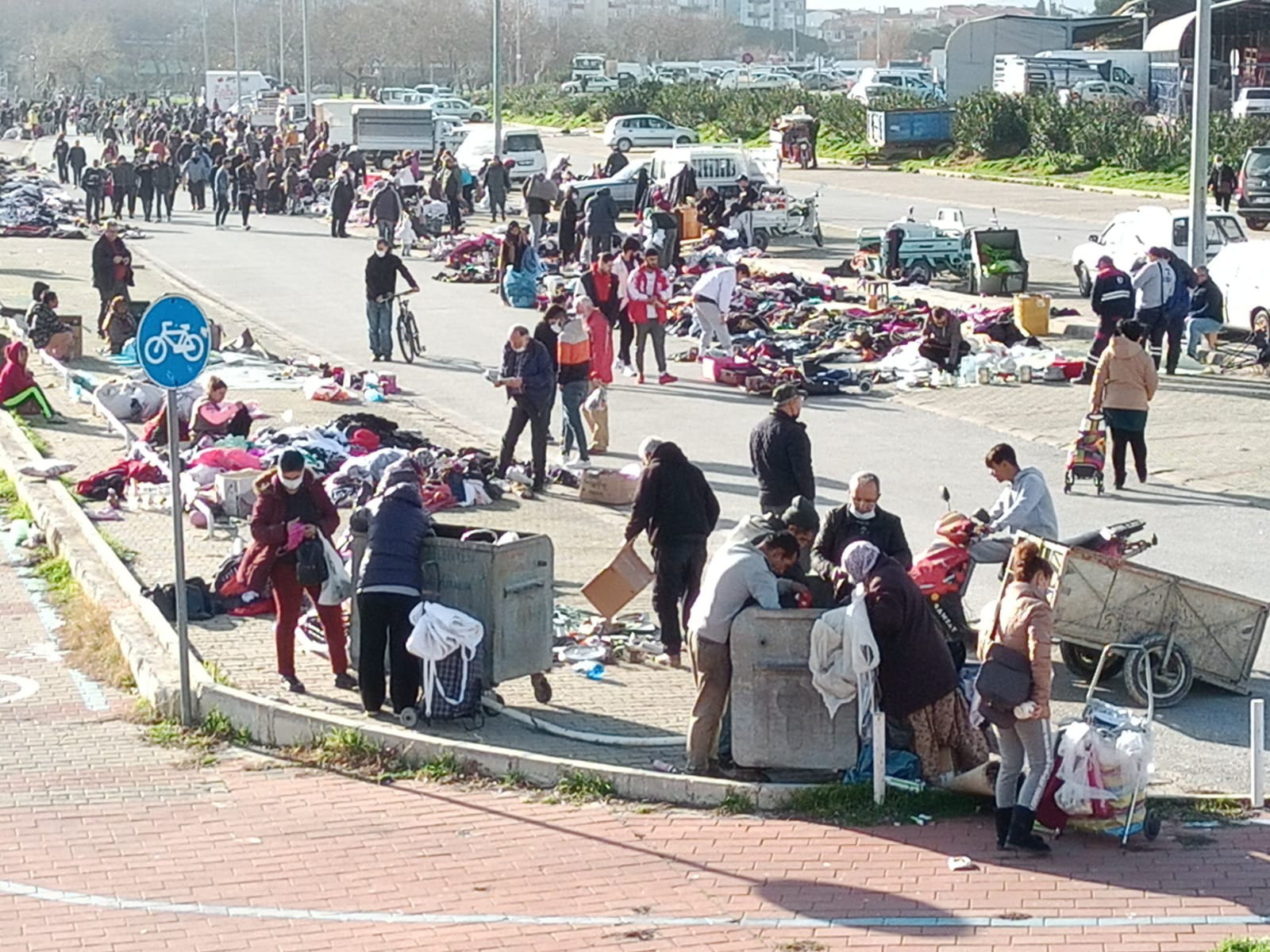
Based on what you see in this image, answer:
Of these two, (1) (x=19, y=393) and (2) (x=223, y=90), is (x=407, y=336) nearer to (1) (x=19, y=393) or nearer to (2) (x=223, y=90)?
(1) (x=19, y=393)

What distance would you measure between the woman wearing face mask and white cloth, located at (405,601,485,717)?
97cm

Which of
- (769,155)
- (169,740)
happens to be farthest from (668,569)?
(769,155)

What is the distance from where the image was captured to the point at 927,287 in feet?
101

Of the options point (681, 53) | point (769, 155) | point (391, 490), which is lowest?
point (391, 490)

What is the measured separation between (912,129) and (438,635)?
5331cm

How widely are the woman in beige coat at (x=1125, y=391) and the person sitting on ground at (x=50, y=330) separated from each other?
13.9 meters

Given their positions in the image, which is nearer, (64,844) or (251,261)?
(64,844)

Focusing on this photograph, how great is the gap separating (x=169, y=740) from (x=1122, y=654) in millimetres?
5504

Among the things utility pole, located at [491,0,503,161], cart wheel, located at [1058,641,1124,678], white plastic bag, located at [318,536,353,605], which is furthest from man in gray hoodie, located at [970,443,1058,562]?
utility pole, located at [491,0,503,161]

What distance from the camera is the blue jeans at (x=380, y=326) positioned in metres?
25.9

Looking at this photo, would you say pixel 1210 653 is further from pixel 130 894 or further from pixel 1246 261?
pixel 1246 261

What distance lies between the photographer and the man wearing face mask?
463 inches

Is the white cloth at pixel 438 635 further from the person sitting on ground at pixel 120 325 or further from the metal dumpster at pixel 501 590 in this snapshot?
the person sitting on ground at pixel 120 325

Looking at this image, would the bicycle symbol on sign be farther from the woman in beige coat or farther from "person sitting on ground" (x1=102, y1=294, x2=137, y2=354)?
"person sitting on ground" (x1=102, y1=294, x2=137, y2=354)
